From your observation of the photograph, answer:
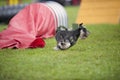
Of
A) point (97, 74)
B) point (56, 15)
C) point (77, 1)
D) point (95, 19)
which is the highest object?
point (97, 74)

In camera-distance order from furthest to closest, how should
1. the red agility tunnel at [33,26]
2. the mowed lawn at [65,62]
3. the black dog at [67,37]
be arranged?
the red agility tunnel at [33,26] < the black dog at [67,37] < the mowed lawn at [65,62]

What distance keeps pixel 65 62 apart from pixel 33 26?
290 centimetres

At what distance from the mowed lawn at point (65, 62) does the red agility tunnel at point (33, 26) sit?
0.31m

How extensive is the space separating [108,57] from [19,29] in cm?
A: 260

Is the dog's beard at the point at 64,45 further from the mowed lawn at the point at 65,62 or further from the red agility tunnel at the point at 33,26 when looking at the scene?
the red agility tunnel at the point at 33,26

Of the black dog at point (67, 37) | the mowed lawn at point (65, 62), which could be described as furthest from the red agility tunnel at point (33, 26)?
the black dog at point (67, 37)

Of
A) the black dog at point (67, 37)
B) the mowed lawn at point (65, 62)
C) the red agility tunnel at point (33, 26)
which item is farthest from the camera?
the red agility tunnel at point (33, 26)

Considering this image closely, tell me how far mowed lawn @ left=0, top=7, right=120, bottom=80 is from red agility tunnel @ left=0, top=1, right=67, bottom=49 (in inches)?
12.4

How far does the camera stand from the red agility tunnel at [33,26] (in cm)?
775

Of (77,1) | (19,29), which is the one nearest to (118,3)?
(19,29)

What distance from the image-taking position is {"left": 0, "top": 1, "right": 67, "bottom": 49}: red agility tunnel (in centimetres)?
775

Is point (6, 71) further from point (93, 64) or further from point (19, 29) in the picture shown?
point (19, 29)

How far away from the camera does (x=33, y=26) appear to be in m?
8.90

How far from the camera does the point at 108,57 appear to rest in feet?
21.4
